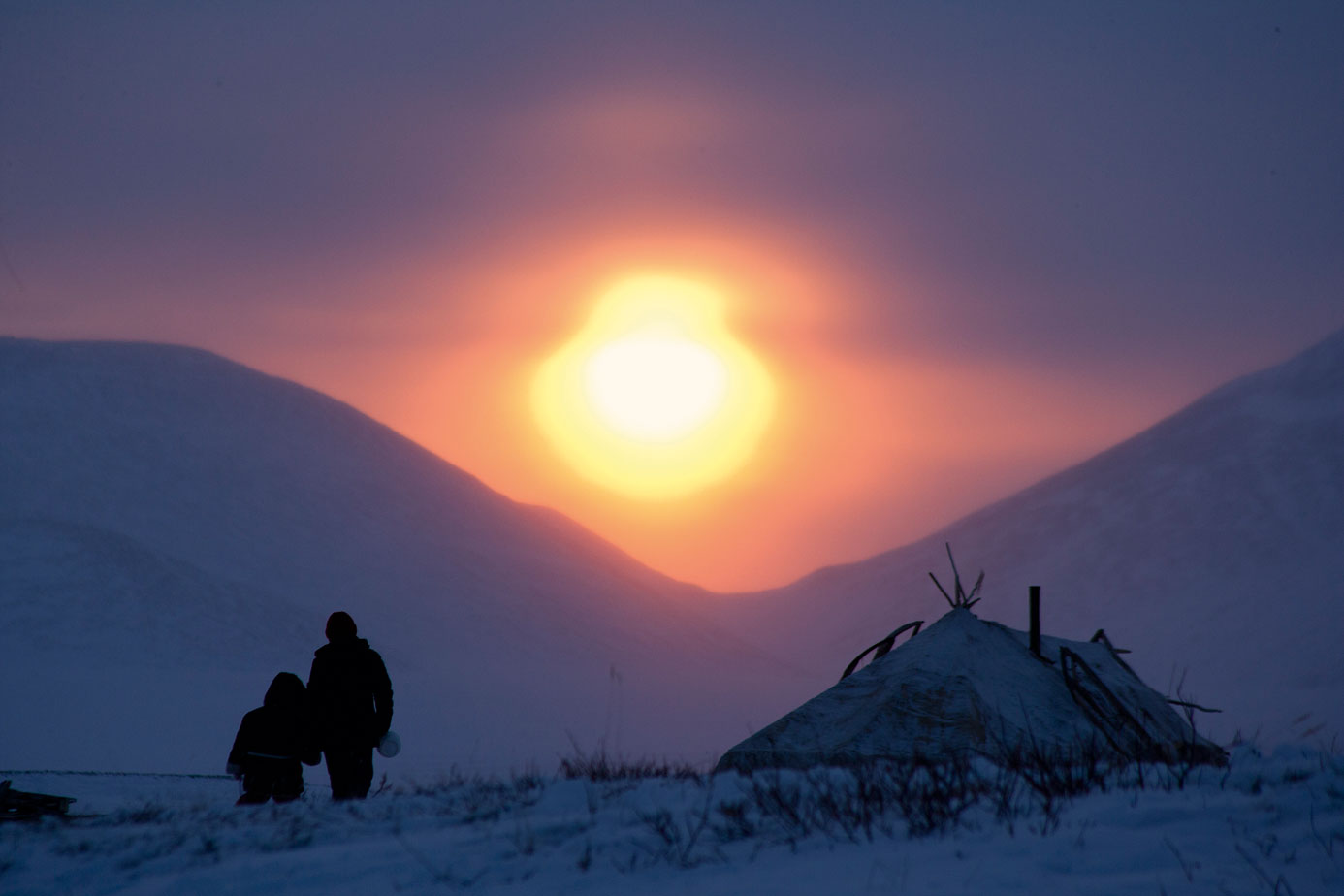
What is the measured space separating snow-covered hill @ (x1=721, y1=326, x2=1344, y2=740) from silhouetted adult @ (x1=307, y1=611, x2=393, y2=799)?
4631cm

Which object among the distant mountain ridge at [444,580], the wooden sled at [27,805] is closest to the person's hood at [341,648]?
the wooden sled at [27,805]

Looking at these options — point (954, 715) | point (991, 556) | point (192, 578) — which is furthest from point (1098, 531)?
point (954, 715)

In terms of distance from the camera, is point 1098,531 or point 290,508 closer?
point 290,508

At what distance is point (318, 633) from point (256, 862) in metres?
52.1

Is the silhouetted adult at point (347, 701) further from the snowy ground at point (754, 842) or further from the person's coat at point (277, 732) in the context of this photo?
the snowy ground at point (754, 842)

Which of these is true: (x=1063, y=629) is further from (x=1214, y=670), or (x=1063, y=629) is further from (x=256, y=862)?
(x=256, y=862)

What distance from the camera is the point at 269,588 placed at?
202ft

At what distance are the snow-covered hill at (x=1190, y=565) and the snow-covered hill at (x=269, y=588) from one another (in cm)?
1868

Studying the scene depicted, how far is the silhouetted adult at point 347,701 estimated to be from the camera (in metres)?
10.4

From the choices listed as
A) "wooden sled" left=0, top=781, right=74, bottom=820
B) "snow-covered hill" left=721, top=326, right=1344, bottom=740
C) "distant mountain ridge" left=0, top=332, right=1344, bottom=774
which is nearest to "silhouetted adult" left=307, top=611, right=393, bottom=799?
"wooden sled" left=0, top=781, right=74, bottom=820

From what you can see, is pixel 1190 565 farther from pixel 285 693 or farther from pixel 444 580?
pixel 285 693

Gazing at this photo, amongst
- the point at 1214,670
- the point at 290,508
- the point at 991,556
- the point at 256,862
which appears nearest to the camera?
the point at 256,862

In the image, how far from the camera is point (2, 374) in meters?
72.4

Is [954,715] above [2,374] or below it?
below
